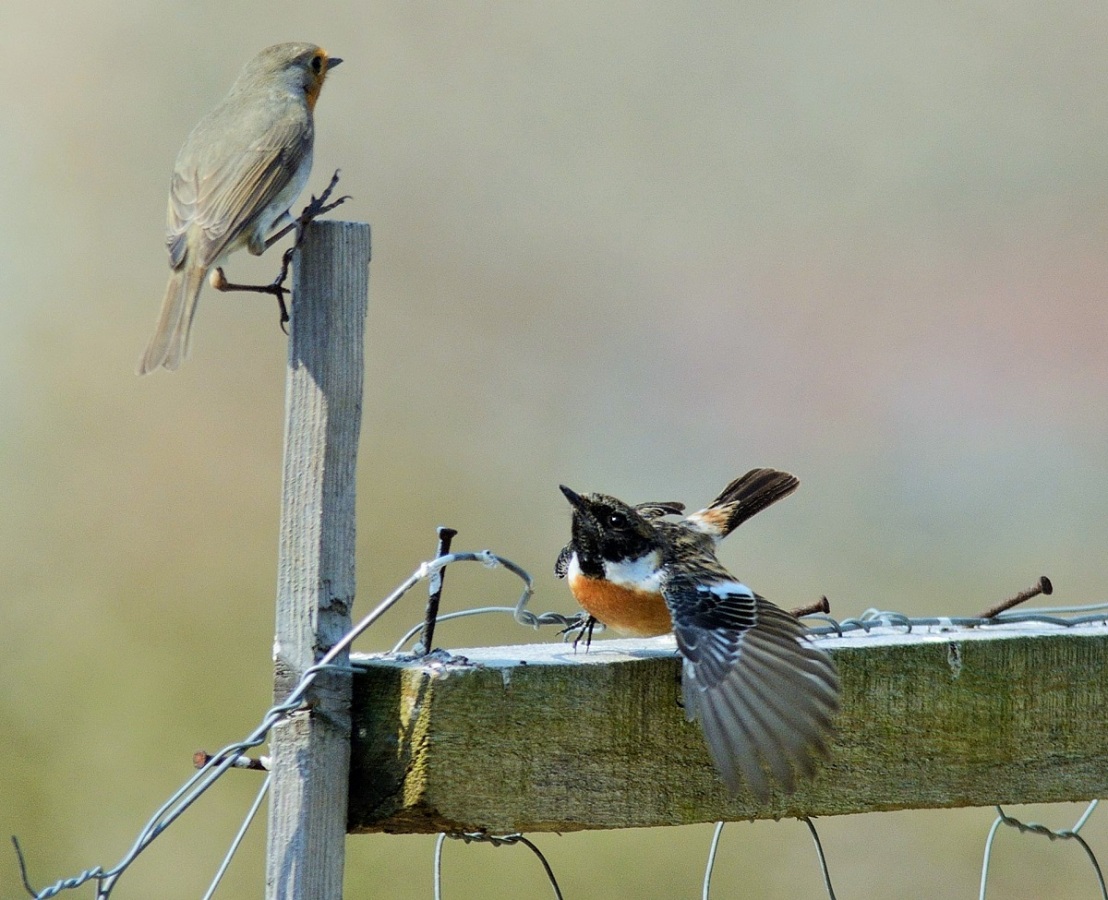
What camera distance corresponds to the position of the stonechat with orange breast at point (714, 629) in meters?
2.36

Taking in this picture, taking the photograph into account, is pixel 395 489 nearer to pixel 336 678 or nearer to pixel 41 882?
pixel 41 882

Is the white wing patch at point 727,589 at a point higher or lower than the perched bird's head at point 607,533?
lower

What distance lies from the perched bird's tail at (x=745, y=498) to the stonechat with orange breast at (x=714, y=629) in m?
0.01

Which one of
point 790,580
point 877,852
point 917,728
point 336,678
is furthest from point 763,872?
point 336,678

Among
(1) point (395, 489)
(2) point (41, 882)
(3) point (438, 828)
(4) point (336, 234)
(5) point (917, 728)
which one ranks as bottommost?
(2) point (41, 882)

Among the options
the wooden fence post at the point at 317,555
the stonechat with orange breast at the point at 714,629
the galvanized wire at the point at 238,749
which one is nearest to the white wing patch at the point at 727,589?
the stonechat with orange breast at the point at 714,629

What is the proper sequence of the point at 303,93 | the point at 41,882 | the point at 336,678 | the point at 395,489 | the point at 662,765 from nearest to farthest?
the point at 336,678, the point at 662,765, the point at 303,93, the point at 41,882, the point at 395,489

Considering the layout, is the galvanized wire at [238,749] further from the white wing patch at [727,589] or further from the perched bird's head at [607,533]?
the perched bird's head at [607,533]

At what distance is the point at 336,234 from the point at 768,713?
1053 millimetres

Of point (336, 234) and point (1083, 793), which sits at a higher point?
point (336, 234)

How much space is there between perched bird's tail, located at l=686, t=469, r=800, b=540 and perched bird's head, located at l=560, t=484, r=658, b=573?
659 mm

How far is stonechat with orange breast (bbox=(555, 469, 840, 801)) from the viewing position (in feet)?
7.75

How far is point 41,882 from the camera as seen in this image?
6109 millimetres

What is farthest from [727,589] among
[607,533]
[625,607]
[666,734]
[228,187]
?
[228,187]
